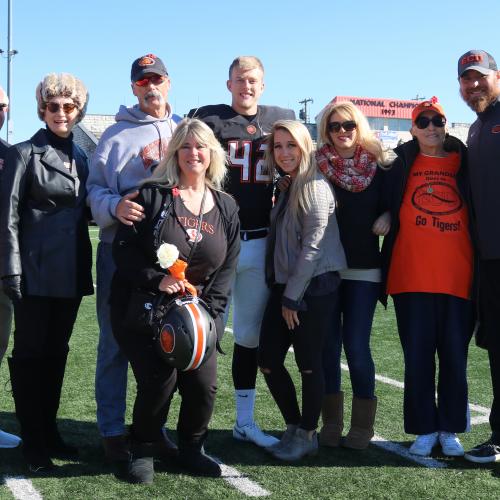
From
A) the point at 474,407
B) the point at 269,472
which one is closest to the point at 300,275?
the point at 269,472

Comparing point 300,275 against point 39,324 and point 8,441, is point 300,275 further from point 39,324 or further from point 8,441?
point 8,441

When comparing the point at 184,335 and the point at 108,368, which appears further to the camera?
the point at 108,368

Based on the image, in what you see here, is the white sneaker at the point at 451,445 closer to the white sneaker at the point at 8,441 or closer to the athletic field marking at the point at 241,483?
the athletic field marking at the point at 241,483

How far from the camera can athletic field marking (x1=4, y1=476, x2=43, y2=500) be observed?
3393mm

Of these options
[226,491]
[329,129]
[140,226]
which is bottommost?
[226,491]

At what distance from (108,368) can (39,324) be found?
0.47m

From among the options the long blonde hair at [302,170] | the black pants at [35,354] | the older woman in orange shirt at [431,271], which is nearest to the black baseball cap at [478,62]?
the older woman in orange shirt at [431,271]

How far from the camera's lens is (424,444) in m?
4.09

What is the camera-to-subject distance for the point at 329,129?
4.08m

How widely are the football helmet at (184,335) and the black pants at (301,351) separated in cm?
63

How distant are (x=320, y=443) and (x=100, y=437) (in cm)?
131

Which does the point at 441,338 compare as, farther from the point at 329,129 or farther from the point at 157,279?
the point at 157,279

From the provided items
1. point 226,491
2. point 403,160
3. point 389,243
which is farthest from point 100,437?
point 403,160

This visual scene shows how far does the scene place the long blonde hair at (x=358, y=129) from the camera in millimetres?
4027
